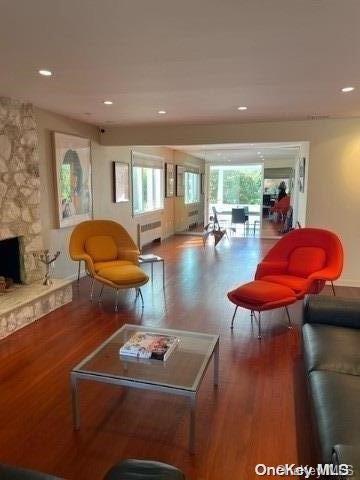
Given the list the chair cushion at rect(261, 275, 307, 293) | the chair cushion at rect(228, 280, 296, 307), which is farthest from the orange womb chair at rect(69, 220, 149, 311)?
the chair cushion at rect(261, 275, 307, 293)

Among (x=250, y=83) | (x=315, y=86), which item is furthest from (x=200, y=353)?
(x=315, y=86)

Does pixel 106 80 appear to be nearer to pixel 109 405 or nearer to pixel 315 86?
pixel 315 86

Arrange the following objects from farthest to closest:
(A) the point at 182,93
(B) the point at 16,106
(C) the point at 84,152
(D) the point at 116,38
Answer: (C) the point at 84,152, (B) the point at 16,106, (A) the point at 182,93, (D) the point at 116,38

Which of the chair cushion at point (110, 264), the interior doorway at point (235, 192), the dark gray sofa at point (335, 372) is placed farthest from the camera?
the interior doorway at point (235, 192)

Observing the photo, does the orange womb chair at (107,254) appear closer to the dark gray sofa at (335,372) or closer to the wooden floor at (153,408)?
the wooden floor at (153,408)

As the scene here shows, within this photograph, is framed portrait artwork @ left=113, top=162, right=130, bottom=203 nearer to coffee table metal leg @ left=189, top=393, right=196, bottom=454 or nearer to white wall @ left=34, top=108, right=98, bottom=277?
white wall @ left=34, top=108, right=98, bottom=277

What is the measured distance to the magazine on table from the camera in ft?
7.61

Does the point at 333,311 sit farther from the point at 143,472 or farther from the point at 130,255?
the point at 130,255

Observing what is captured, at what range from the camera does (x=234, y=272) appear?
5820 mm

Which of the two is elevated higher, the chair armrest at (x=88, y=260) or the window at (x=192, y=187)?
the window at (x=192, y=187)

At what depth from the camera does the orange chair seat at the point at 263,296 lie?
3.34 meters

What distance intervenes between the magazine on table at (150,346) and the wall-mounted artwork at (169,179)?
665cm

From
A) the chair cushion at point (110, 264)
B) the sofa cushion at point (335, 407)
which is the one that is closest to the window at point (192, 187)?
the chair cushion at point (110, 264)

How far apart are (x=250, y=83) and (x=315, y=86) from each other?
0.62 meters
